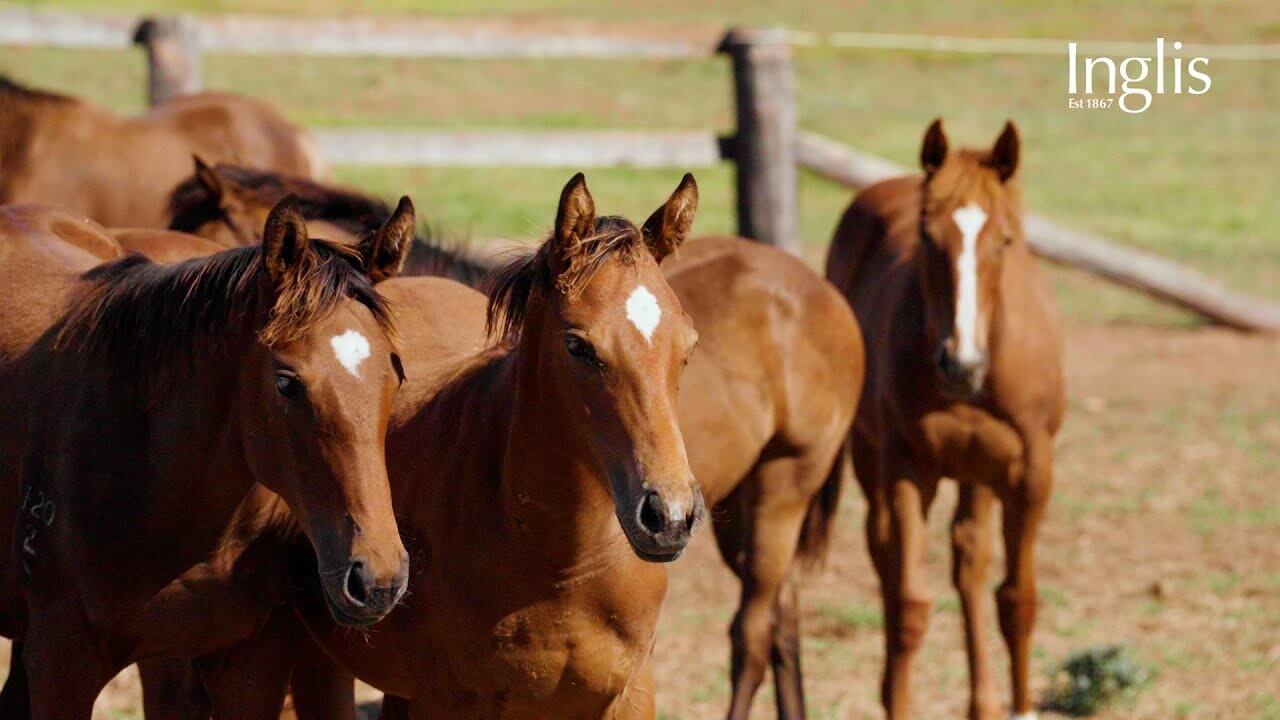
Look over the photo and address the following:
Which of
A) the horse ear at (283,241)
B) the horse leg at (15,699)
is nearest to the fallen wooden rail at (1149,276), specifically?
the horse leg at (15,699)

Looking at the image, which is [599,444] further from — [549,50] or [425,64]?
[425,64]

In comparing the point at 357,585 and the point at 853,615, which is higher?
the point at 357,585

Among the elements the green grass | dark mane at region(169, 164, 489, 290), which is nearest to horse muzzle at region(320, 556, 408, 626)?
dark mane at region(169, 164, 489, 290)

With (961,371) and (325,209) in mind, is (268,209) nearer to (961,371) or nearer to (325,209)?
(325,209)

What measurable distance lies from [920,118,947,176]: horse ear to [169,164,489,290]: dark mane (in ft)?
4.92

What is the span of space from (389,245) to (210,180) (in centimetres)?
217

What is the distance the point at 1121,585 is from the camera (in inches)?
268

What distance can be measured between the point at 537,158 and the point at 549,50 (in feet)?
2.10

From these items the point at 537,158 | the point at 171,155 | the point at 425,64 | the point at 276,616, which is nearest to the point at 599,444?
the point at 276,616

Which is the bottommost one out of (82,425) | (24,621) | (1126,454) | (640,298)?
(1126,454)

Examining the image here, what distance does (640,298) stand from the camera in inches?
132

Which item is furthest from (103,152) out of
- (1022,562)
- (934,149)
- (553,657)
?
(553,657)

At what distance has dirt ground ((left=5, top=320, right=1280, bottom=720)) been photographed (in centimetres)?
578

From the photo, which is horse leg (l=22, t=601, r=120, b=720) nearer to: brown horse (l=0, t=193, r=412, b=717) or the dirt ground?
brown horse (l=0, t=193, r=412, b=717)
